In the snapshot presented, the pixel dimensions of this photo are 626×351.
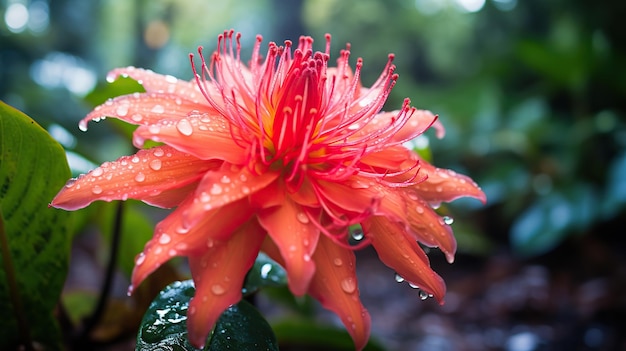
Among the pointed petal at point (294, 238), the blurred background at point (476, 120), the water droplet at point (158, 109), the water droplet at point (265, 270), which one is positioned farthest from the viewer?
the blurred background at point (476, 120)

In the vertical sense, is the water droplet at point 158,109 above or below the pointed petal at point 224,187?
above

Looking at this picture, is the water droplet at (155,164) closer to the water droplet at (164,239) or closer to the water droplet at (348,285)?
the water droplet at (164,239)

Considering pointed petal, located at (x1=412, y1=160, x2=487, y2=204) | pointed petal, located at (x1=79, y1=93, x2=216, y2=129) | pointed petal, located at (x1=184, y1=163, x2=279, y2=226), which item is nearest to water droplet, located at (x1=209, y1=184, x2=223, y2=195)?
pointed petal, located at (x1=184, y1=163, x2=279, y2=226)

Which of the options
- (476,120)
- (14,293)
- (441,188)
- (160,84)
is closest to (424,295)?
(441,188)

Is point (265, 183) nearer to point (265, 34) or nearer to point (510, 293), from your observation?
point (510, 293)

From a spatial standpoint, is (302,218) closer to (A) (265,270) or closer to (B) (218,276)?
(B) (218,276)

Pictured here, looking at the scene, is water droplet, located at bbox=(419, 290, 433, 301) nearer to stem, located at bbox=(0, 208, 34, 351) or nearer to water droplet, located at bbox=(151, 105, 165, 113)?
water droplet, located at bbox=(151, 105, 165, 113)

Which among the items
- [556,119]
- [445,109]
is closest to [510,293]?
[556,119]

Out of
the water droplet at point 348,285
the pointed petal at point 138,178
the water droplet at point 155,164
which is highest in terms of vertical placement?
the water droplet at point 155,164

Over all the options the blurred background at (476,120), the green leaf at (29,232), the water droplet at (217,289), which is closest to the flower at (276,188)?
the water droplet at (217,289)
